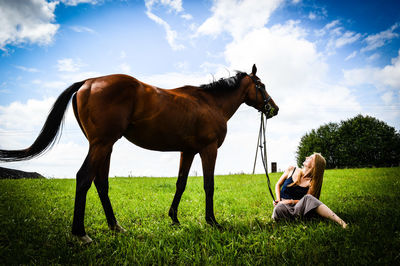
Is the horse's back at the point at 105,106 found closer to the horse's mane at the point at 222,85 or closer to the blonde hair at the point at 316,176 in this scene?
the horse's mane at the point at 222,85

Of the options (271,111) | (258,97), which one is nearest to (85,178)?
(258,97)

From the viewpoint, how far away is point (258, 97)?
5.48 metres

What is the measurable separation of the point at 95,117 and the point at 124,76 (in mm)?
881

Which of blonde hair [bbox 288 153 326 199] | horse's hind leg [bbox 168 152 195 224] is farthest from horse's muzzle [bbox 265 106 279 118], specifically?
horse's hind leg [bbox 168 152 195 224]

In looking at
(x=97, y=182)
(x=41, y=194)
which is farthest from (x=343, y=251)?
(x=41, y=194)

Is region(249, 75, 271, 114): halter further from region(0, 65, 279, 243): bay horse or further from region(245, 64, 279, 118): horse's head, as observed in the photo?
region(0, 65, 279, 243): bay horse

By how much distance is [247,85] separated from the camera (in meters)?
5.40

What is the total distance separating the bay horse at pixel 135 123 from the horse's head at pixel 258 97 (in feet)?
1.83

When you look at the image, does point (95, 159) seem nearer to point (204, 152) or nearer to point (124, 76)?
point (124, 76)

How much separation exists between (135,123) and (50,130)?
1.52 m

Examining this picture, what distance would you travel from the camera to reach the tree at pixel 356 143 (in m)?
28.2

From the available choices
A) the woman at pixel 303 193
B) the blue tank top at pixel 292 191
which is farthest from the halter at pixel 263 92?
the blue tank top at pixel 292 191

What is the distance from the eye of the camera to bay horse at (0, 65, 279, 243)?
338 centimetres

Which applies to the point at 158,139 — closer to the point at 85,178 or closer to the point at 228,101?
the point at 85,178
